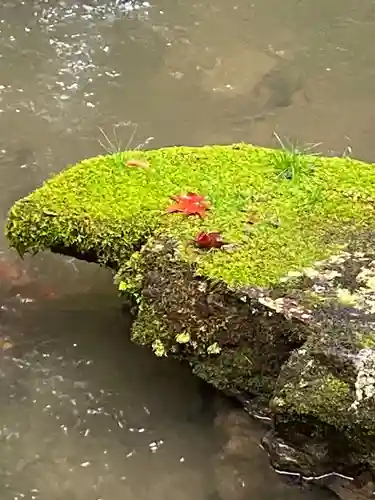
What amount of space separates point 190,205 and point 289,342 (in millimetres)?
740

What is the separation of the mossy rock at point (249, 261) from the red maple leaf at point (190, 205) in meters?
0.03

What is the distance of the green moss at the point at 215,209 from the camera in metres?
3.24

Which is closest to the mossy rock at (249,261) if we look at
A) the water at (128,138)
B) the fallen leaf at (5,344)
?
the water at (128,138)

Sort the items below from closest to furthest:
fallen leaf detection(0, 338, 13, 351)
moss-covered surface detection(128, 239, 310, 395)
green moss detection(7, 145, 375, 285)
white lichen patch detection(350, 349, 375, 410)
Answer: white lichen patch detection(350, 349, 375, 410), moss-covered surface detection(128, 239, 310, 395), green moss detection(7, 145, 375, 285), fallen leaf detection(0, 338, 13, 351)

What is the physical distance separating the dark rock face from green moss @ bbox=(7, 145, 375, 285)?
9 cm

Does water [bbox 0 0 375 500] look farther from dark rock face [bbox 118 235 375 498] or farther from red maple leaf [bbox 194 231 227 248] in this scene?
red maple leaf [bbox 194 231 227 248]

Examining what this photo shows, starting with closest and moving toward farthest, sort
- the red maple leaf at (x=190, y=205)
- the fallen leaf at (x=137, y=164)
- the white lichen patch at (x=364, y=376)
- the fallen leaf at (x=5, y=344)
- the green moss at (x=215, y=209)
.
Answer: the white lichen patch at (x=364, y=376), the green moss at (x=215, y=209), the red maple leaf at (x=190, y=205), the fallen leaf at (x=5, y=344), the fallen leaf at (x=137, y=164)

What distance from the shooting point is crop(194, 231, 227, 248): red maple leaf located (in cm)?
326

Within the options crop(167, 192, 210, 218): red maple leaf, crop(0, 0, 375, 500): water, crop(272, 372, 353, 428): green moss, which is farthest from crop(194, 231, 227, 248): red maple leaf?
crop(272, 372, 353, 428): green moss

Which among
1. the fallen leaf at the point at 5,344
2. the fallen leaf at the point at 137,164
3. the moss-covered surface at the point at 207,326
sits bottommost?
the fallen leaf at the point at 5,344

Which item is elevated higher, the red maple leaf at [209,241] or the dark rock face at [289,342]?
the red maple leaf at [209,241]

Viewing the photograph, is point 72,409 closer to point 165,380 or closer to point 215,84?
point 165,380

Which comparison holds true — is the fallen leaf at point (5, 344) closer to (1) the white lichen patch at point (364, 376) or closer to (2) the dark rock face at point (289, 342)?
(2) the dark rock face at point (289, 342)

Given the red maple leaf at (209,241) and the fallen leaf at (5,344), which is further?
the fallen leaf at (5,344)
